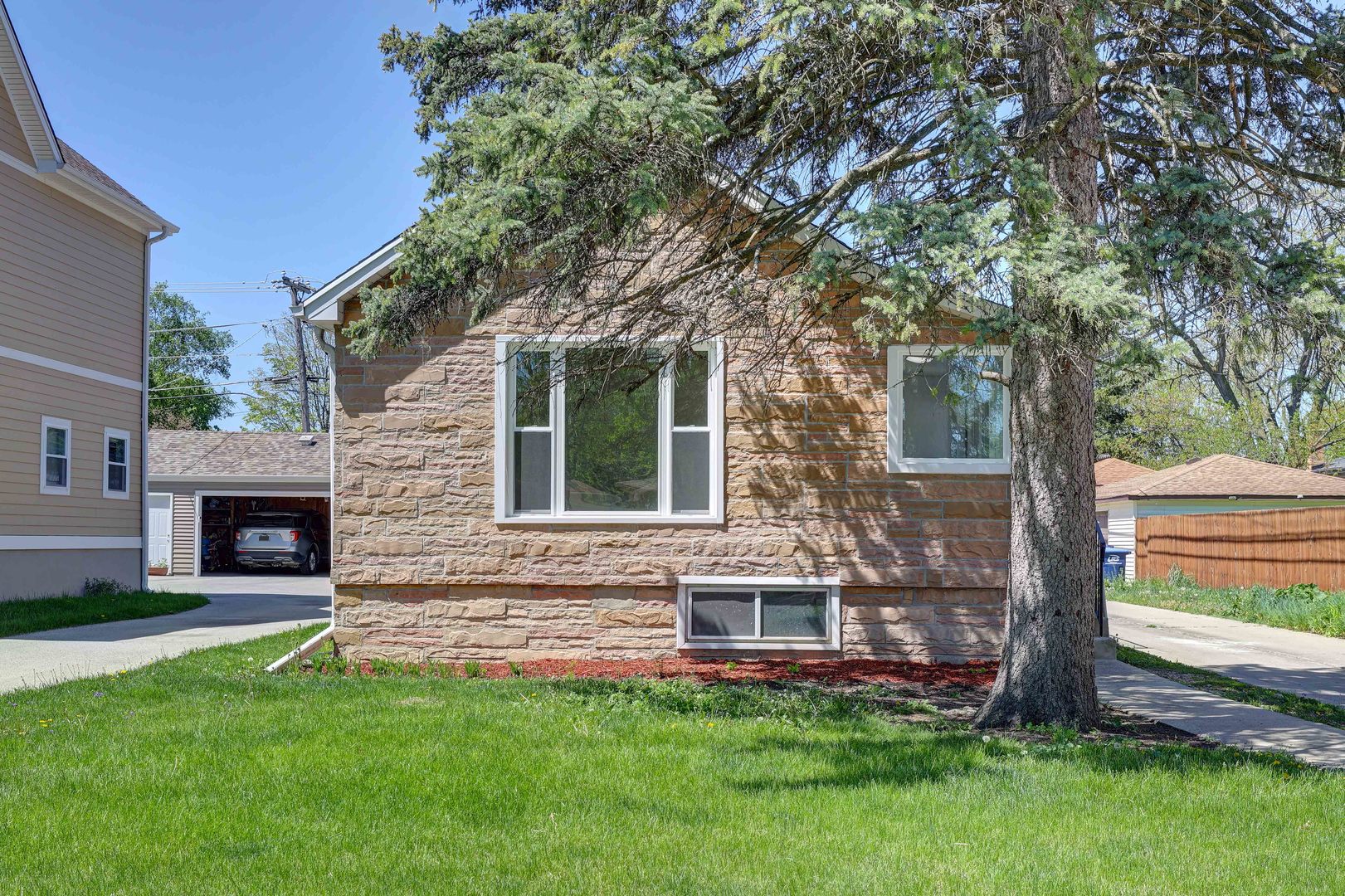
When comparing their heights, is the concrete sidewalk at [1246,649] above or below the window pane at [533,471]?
below

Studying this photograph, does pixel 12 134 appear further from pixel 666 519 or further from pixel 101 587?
pixel 666 519

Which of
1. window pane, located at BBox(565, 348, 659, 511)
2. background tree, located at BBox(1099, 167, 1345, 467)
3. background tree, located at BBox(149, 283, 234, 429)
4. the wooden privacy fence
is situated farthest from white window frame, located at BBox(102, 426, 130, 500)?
background tree, located at BBox(149, 283, 234, 429)

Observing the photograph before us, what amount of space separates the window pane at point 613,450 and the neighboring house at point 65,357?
10286 mm

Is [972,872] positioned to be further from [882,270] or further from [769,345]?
[769,345]

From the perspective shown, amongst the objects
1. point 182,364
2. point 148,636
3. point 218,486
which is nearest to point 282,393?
point 182,364

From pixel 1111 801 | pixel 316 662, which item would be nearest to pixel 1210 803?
pixel 1111 801

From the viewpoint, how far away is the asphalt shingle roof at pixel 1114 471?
103 ft

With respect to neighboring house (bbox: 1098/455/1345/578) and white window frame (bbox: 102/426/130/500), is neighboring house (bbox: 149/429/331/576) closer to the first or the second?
white window frame (bbox: 102/426/130/500)

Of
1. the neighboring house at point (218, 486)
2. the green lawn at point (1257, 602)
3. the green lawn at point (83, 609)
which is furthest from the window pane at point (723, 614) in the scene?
the neighboring house at point (218, 486)

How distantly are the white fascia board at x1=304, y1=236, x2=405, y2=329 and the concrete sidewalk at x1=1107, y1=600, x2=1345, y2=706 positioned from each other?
876 cm

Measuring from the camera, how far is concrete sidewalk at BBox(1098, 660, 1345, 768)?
22.3 feet

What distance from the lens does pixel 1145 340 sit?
18.5 ft

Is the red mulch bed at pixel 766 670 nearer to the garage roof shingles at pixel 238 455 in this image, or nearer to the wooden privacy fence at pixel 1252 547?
the wooden privacy fence at pixel 1252 547

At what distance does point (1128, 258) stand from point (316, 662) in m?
7.30
